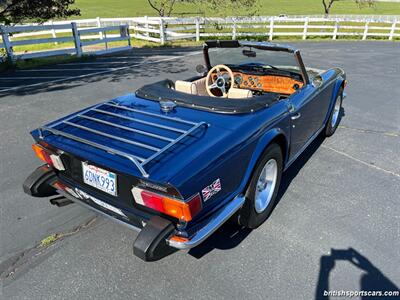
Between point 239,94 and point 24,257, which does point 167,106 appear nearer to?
point 239,94

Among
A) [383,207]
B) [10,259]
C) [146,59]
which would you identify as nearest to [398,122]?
[383,207]

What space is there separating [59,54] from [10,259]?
11.1 metres

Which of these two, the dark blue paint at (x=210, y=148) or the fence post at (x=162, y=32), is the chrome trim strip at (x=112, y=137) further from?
the fence post at (x=162, y=32)

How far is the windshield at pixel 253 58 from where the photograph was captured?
3.59 metres

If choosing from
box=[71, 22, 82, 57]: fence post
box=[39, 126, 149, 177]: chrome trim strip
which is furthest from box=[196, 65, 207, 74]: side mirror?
box=[71, 22, 82, 57]: fence post

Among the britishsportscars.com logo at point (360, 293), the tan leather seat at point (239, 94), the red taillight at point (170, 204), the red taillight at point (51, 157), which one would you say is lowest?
the britishsportscars.com logo at point (360, 293)

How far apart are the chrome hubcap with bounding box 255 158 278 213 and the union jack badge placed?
2.49 ft

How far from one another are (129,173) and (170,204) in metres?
0.35

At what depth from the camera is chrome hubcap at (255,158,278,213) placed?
114 inches

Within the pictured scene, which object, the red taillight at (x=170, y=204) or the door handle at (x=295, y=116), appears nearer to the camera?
the red taillight at (x=170, y=204)

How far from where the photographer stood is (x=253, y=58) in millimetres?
3854

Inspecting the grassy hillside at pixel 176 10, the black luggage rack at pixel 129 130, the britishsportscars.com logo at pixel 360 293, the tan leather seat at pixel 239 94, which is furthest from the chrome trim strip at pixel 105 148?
the grassy hillside at pixel 176 10

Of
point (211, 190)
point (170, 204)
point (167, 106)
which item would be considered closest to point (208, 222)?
point (211, 190)

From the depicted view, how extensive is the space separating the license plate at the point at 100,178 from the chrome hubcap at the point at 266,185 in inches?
51.4
